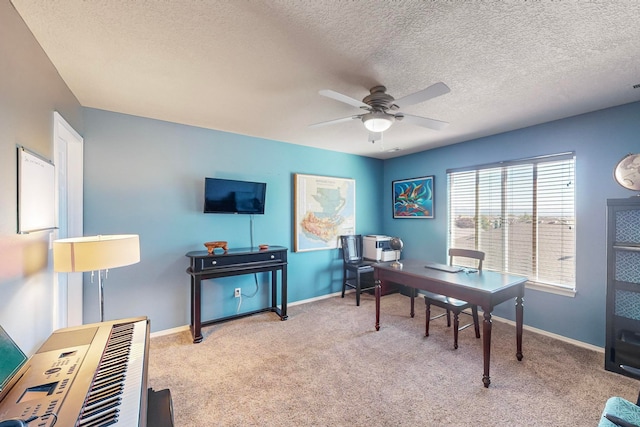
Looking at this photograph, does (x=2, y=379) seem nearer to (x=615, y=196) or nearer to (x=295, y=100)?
(x=295, y=100)

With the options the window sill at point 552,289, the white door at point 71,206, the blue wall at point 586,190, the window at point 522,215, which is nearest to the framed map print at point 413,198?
the window at point 522,215

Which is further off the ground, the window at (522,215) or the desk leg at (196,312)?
the window at (522,215)

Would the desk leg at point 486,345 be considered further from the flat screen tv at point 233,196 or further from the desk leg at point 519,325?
the flat screen tv at point 233,196

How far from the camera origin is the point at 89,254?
154cm

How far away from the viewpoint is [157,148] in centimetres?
292

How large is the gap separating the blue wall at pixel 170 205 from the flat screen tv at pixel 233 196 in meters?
0.18

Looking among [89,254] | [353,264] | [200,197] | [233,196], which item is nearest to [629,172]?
[353,264]

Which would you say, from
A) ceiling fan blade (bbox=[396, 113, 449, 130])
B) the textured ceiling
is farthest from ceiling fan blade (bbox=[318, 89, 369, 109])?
ceiling fan blade (bbox=[396, 113, 449, 130])

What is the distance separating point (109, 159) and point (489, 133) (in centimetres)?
436

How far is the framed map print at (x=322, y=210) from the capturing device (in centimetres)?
391

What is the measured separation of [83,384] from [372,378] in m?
1.91

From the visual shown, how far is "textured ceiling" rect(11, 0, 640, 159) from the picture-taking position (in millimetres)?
1342

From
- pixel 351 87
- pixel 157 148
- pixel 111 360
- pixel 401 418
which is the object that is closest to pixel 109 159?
pixel 157 148

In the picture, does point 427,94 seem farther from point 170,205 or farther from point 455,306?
point 170,205
